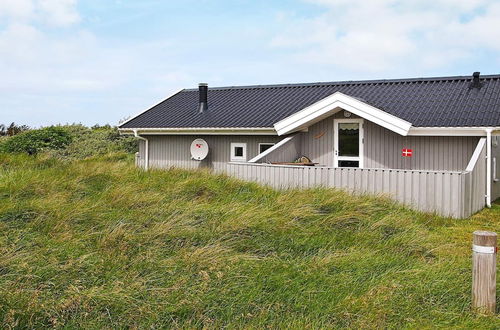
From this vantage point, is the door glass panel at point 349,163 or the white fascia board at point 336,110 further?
the door glass panel at point 349,163

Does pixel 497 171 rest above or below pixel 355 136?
below

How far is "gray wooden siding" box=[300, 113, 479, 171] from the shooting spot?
13.9 meters

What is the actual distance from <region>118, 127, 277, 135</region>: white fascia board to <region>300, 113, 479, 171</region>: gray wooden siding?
1508mm

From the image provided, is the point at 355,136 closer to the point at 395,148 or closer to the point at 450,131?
the point at 395,148

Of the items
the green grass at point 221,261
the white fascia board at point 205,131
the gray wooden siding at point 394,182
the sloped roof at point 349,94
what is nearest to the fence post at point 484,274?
the green grass at point 221,261

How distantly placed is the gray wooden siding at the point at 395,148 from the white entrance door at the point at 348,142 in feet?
0.52

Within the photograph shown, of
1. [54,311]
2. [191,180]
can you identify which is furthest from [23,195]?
[54,311]

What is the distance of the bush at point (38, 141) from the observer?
1144 inches

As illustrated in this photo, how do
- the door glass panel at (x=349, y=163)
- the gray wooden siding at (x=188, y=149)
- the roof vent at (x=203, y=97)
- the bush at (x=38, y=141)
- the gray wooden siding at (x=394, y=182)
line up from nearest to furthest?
the gray wooden siding at (x=394, y=182) < the door glass panel at (x=349, y=163) < the gray wooden siding at (x=188, y=149) < the roof vent at (x=203, y=97) < the bush at (x=38, y=141)

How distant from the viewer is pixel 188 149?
1914 cm

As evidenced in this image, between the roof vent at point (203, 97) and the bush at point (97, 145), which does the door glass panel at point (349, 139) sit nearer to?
the roof vent at point (203, 97)

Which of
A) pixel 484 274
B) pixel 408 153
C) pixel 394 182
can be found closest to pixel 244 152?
pixel 408 153

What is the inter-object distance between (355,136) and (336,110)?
106 centimetres

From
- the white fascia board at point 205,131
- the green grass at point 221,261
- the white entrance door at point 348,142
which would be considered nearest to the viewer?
the green grass at point 221,261
